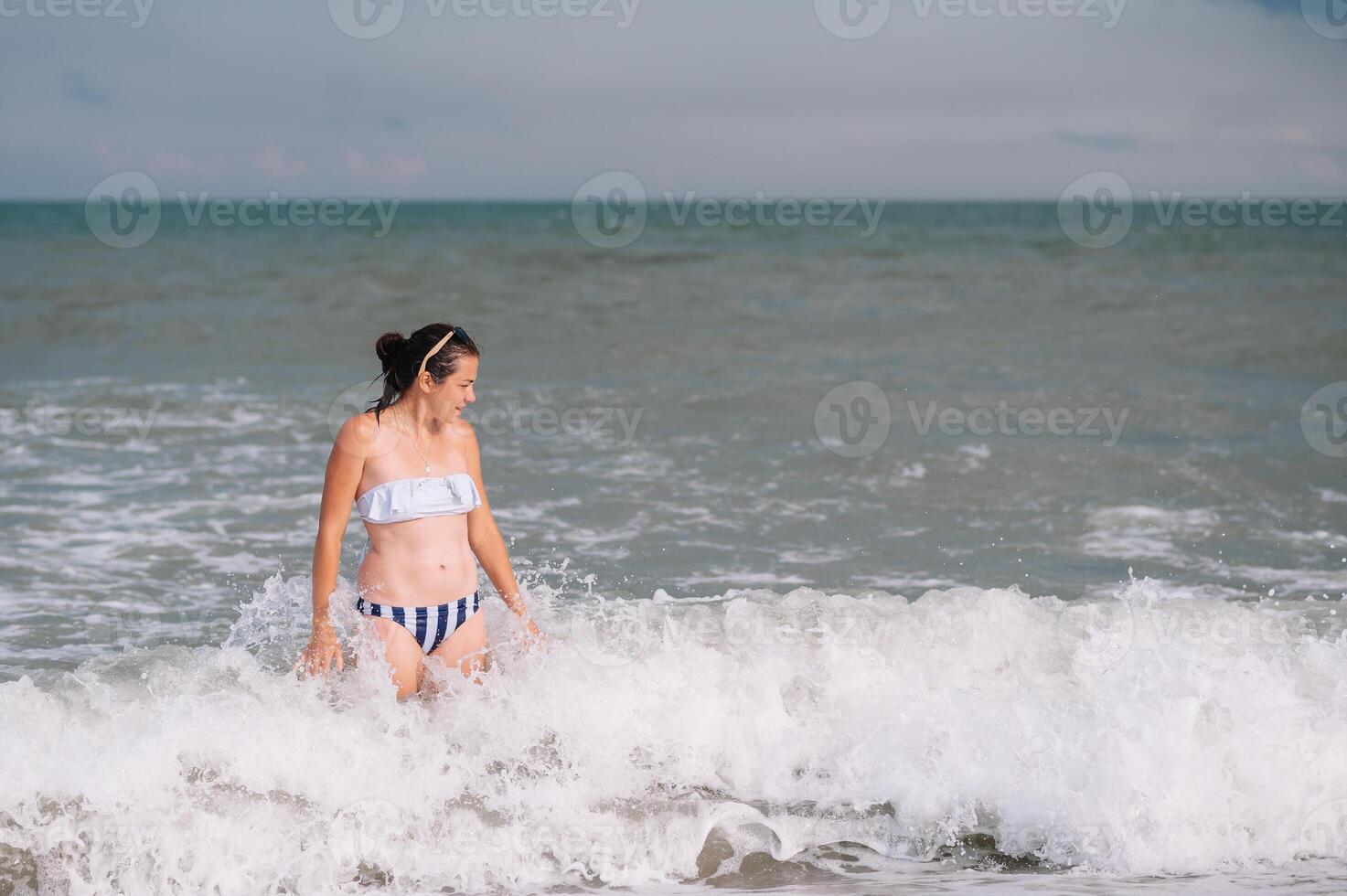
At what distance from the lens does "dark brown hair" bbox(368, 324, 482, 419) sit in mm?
4703

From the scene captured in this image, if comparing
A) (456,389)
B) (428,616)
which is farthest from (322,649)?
(456,389)

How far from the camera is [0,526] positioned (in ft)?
27.3

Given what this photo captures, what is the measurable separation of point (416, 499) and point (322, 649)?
2.18ft

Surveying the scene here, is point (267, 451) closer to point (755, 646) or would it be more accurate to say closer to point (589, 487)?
point (589, 487)

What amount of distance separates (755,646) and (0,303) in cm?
2103

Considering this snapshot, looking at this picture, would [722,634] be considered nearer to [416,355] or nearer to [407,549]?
[407,549]

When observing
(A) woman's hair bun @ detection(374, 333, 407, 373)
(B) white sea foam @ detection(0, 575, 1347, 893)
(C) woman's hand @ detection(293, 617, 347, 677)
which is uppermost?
(A) woman's hair bun @ detection(374, 333, 407, 373)

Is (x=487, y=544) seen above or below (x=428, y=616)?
above

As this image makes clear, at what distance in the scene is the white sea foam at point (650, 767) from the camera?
14.4 ft

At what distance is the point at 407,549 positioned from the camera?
15.7 feet

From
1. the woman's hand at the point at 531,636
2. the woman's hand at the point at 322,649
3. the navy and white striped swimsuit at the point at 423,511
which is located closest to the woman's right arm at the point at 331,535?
the woman's hand at the point at 322,649

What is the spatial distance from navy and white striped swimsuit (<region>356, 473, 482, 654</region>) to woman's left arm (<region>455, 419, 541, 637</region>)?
0.30ft

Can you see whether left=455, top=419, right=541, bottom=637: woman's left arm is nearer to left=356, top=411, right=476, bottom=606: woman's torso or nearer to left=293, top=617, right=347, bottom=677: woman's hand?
left=356, top=411, right=476, bottom=606: woman's torso

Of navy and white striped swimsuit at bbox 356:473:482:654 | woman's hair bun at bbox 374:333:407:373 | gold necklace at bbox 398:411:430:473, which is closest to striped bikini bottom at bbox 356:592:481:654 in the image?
navy and white striped swimsuit at bbox 356:473:482:654
